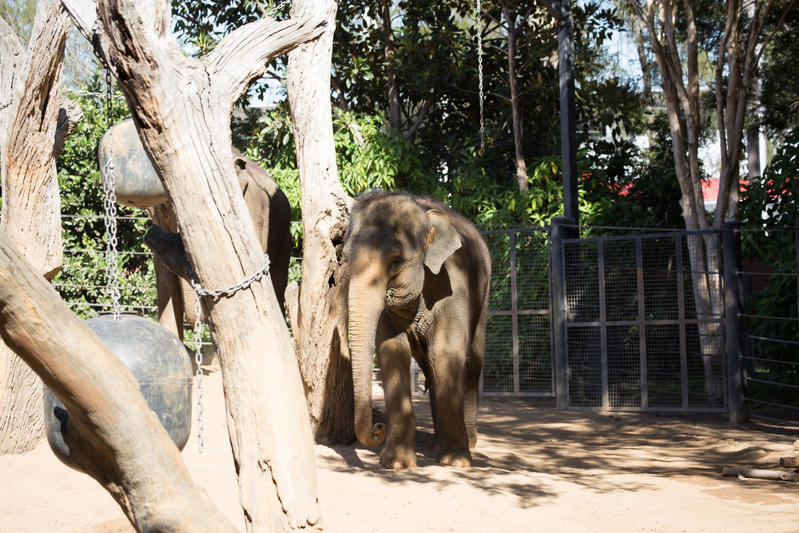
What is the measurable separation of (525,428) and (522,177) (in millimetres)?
4030

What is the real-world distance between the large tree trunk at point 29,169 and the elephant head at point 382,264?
2.39 m

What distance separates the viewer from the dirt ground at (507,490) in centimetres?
495

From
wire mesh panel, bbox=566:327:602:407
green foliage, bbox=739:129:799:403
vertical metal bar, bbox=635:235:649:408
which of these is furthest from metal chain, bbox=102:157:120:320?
green foliage, bbox=739:129:799:403

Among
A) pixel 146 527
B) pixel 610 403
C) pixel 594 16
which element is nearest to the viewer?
pixel 146 527

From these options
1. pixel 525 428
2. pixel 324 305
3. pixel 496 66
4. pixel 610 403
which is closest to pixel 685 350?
pixel 610 403

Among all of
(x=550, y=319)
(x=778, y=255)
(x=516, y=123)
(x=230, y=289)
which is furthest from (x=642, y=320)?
(x=230, y=289)

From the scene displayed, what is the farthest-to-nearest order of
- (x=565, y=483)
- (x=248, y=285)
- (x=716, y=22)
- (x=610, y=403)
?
(x=716, y=22), (x=610, y=403), (x=565, y=483), (x=248, y=285)

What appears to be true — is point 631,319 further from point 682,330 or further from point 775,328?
point 775,328

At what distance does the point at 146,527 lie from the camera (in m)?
3.15

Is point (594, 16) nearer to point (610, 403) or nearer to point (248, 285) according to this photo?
point (610, 403)

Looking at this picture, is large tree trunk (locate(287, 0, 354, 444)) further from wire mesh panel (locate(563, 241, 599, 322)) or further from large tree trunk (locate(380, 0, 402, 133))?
large tree trunk (locate(380, 0, 402, 133))

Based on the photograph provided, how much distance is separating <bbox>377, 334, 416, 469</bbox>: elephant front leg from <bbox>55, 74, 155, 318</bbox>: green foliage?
18.6ft

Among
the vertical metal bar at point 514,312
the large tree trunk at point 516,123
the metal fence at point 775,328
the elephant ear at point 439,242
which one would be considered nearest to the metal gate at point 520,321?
the vertical metal bar at point 514,312

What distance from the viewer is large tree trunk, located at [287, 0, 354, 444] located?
6754 mm
